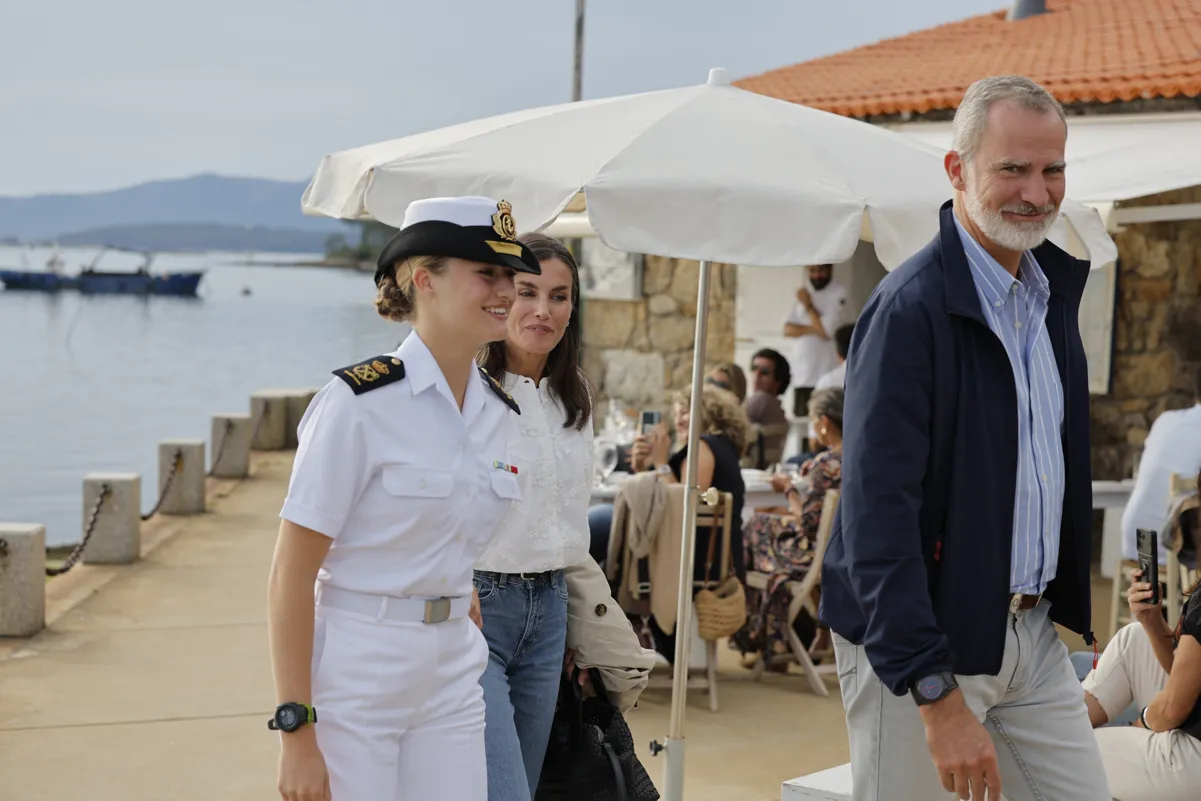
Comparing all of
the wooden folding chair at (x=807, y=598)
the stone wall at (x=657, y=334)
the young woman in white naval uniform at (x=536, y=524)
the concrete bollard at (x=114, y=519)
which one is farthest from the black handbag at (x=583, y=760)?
the stone wall at (x=657, y=334)

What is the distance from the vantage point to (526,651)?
10.4 feet

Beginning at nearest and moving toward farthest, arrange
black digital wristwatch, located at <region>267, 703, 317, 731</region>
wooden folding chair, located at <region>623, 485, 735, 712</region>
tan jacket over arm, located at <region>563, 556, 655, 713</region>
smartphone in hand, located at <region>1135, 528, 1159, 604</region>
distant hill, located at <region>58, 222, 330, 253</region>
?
1. black digital wristwatch, located at <region>267, 703, 317, 731</region>
2. tan jacket over arm, located at <region>563, 556, 655, 713</region>
3. smartphone in hand, located at <region>1135, 528, 1159, 604</region>
4. wooden folding chair, located at <region>623, 485, 735, 712</region>
5. distant hill, located at <region>58, 222, 330, 253</region>

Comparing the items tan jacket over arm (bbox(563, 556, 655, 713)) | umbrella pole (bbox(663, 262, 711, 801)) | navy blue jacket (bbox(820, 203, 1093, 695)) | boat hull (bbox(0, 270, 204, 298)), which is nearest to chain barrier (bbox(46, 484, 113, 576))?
umbrella pole (bbox(663, 262, 711, 801))

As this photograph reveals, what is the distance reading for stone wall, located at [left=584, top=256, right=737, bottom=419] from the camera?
1273cm

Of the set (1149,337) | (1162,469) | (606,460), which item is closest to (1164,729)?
(1162,469)

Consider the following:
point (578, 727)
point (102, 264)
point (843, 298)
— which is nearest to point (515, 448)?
point (578, 727)

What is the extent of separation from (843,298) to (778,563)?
16.5 ft

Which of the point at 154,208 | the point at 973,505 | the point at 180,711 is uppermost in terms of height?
the point at 154,208

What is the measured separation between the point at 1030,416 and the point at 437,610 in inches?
42.6

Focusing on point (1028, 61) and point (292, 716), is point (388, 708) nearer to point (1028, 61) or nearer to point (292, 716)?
point (292, 716)

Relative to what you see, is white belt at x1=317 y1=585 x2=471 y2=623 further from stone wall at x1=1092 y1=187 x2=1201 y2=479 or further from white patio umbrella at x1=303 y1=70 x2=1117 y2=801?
stone wall at x1=1092 y1=187 x2=1201 y2=479

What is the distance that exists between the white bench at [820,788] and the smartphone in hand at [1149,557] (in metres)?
1.00

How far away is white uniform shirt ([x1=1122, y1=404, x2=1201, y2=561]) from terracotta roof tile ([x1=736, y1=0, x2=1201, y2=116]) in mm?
3192

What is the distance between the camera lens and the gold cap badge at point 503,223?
252cm
